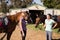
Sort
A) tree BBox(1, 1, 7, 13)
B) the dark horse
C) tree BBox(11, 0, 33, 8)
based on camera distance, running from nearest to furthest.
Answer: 1. the dark horse
2. tree BBox(11, 0, 33, 8)
3. tree BBox(1, 1, 7, 13)

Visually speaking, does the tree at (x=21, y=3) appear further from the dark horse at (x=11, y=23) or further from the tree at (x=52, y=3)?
the dark horse at (x=11, y=23)

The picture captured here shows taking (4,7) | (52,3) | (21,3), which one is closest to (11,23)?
(52,3)

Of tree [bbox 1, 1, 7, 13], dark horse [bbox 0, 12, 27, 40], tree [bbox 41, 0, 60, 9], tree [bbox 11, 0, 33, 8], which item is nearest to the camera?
dark horse [bbox 0, 12, 27, 40]

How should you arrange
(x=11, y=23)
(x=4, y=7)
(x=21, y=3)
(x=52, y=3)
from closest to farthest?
1. (x=11, y=23)
2. (x=52, y=3)
3. (x=21, y=3)
4. (x=4, y=7)

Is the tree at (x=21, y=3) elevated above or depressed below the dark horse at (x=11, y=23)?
below

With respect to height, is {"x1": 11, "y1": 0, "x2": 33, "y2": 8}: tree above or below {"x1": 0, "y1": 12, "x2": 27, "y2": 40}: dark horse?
below

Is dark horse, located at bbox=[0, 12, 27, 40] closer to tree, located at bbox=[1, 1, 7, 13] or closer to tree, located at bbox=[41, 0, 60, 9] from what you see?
tree, located at bbox=[41, 0, 60, 9]

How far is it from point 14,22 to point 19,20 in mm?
233

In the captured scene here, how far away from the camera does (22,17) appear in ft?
32.2

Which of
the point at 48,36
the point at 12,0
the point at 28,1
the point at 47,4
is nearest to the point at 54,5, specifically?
the point at 47,4

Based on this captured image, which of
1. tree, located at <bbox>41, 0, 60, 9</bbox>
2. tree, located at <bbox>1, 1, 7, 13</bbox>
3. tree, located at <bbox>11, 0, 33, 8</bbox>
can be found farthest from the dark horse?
tree, located at <bbox>1, 1, 7, 13</bbox>

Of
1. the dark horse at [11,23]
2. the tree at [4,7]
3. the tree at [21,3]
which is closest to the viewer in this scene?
the dark horse at [11,23]

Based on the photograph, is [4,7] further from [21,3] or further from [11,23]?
[11,23]

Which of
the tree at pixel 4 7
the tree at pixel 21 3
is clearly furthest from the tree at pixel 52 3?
the tree at pixel 4 7
